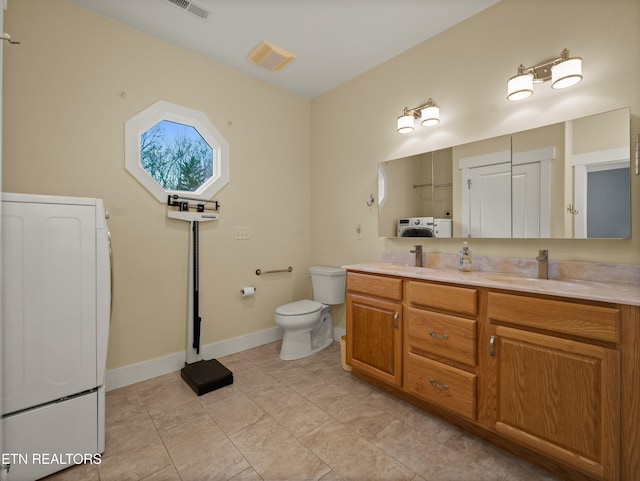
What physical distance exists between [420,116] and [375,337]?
5.98 ft

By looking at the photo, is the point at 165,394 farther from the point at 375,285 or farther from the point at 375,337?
the point at 375,285

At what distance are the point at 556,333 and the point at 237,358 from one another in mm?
2414

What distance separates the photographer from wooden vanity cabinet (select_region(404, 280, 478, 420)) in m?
1.61

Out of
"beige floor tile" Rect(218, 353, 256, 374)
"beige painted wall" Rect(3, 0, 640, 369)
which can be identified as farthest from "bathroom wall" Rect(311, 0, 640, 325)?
"beige floor tile" Rect(218, 353, 256, 374)

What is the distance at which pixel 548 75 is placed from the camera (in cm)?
179

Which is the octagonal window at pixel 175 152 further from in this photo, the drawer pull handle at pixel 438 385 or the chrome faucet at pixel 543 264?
the chrome faucet at pixel 543 264

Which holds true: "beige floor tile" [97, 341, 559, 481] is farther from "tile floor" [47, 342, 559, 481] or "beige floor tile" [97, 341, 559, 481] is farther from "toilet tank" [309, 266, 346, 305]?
"toilet tank" [309, 266, 346, 305]

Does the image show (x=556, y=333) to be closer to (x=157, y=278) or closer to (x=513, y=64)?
(x=513, y=64)

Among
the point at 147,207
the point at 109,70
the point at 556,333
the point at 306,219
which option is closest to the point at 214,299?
the point at 147,207

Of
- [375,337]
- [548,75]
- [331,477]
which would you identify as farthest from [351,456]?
[548,75]

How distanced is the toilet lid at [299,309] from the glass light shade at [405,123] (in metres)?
1.77

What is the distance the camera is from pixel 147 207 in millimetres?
2354

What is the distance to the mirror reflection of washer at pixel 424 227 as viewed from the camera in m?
2.28

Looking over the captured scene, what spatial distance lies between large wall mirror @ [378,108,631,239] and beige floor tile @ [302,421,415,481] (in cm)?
153
